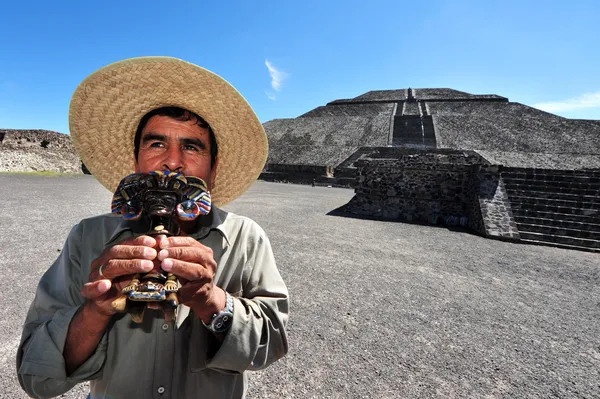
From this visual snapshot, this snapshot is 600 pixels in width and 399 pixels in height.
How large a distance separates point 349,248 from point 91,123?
590cm

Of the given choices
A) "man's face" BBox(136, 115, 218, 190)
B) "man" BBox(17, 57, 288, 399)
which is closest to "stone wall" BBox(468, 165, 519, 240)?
"man" BBox(17, 57, 288, 399)

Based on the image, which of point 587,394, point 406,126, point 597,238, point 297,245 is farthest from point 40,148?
point 406,126

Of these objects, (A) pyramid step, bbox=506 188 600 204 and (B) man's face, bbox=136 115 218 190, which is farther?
(A) pyramid step, bbox=506 188 600 204

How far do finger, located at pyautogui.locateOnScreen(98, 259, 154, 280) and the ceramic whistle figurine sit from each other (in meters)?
0.02

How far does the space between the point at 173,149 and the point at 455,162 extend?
12619 millimetres

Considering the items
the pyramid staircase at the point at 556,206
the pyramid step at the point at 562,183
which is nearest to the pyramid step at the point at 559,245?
the pyramid staircase at the point at 556,206

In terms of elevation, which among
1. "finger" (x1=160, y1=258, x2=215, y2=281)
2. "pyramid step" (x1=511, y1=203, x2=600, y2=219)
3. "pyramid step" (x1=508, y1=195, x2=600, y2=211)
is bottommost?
"pyramid step" (x1=511, y1=203, x2=600, y2=219)

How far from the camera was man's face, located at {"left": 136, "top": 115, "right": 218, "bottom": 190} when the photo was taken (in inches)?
52.1

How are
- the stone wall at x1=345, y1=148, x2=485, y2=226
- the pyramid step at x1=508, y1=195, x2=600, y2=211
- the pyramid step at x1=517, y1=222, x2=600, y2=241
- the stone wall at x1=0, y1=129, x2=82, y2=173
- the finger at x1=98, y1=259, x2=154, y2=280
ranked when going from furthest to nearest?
1. the stone wall at x1=0, y1=129, x2=82, y2=173
2. the stone wall at x1=345, y1=148, x2=485, y2=226
3. the pyramid step at x1=508, y1=195, x2=600, y2=211
4. the pyramid step at x1=517, y1=222, x2=600, y2=241
5. the finger at x1=98, y1=259, x2=154, y2=280

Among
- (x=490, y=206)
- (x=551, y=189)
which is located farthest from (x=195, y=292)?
(x=551, y=189)

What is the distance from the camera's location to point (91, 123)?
165cm

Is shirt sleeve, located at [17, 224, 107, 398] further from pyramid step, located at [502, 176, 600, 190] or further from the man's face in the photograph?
pyramid step, located at [502, 176, 600, 190]

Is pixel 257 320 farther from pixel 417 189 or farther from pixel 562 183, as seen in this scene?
pixel 562 183

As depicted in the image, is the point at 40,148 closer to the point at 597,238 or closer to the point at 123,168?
the point at 123,168
